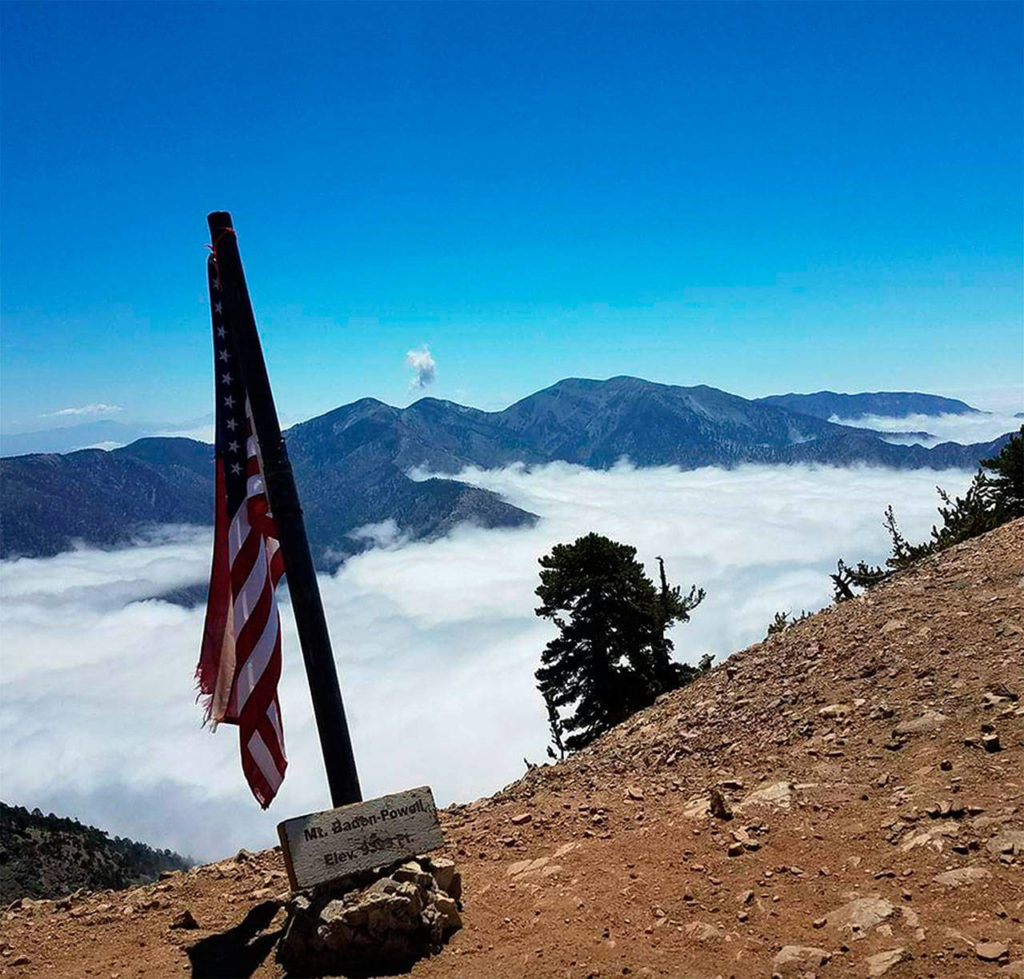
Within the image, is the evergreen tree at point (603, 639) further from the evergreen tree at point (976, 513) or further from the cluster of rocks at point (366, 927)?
the cluster of rocks at point (366, 927)

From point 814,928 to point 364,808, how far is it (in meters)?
4.12

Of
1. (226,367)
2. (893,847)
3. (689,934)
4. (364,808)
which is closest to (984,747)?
(893,847)

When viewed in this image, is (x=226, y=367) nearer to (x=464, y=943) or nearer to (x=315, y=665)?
(x=315, y=665)

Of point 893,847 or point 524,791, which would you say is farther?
point 524,791

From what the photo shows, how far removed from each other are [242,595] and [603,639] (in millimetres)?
22165

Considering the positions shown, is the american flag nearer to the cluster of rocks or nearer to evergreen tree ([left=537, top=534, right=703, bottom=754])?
the cluster of rocks

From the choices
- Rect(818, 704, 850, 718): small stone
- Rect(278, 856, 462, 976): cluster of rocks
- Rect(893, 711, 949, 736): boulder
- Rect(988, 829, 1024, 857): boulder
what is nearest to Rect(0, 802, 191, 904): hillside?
Rect(278, 856, 462, 976): cluster of rocks

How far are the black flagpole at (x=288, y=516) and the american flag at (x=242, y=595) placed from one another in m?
0.16

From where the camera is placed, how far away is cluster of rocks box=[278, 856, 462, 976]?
648cm

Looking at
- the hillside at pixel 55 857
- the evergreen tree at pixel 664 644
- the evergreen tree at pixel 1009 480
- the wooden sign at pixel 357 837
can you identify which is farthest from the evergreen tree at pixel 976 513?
the hillside at pixel 55 857

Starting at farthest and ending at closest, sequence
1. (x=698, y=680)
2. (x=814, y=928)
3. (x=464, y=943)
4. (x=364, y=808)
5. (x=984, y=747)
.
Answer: (x=698, y=680)
(x=984, y=747)
(x=364, y=808)
(x=464, y=943)
(x=814, y=928)

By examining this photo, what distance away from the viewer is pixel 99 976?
7098mm

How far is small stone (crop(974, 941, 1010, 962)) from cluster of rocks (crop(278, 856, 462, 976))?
431 cm

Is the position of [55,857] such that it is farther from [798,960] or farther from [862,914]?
[862,914]
